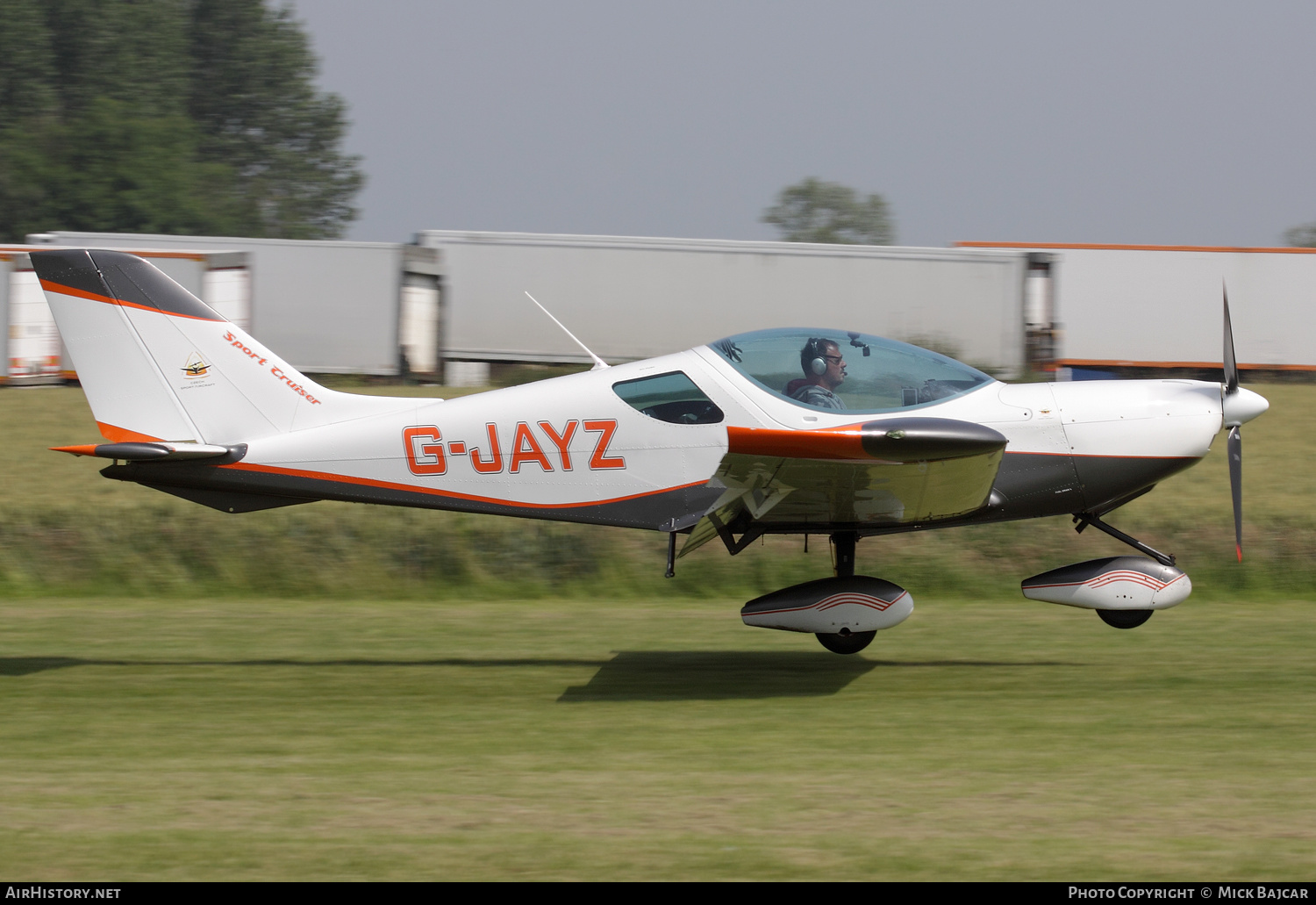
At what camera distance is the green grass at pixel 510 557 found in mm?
9953

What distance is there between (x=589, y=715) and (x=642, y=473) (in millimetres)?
1435

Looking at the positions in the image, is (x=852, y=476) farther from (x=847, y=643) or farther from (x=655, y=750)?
(x=847, y=643)

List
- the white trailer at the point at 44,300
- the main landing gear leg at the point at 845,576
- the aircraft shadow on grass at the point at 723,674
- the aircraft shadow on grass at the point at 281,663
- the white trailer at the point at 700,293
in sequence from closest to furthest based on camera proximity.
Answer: the aircraft shadow on grass at the point at 723,674 → the main landing gear leg at the point at 845,576 → the aircraft shadow on grass at the point at 281,663 → the white trailer at the point at 44,300 → the white trailer at the point at 700,293

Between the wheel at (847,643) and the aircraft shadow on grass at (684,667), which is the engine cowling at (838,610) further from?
the wheel at (847,643)

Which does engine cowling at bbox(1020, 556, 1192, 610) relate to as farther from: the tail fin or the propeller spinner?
the tail fin

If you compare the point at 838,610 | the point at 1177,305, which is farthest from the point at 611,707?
the point at 1177,305

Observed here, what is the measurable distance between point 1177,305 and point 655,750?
21.7m

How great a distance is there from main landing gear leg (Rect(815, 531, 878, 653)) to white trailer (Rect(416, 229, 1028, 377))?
13.5 meters

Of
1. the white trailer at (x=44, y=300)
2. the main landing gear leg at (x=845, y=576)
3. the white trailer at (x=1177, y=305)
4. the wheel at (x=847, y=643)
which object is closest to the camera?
the main landing gear leg at (x=845, y=576)

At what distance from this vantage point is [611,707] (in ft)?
21.4

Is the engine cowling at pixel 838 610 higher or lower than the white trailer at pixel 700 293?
lower

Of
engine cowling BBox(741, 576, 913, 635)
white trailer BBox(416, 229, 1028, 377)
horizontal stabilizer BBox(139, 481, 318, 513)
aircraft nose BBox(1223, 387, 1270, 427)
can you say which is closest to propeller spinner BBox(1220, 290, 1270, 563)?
aircraft nose BBox(1223, 387, 1270, 427)

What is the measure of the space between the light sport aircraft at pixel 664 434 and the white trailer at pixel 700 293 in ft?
43.7

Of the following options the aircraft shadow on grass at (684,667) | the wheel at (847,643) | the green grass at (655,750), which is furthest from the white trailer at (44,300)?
the wheel at (847,643)
